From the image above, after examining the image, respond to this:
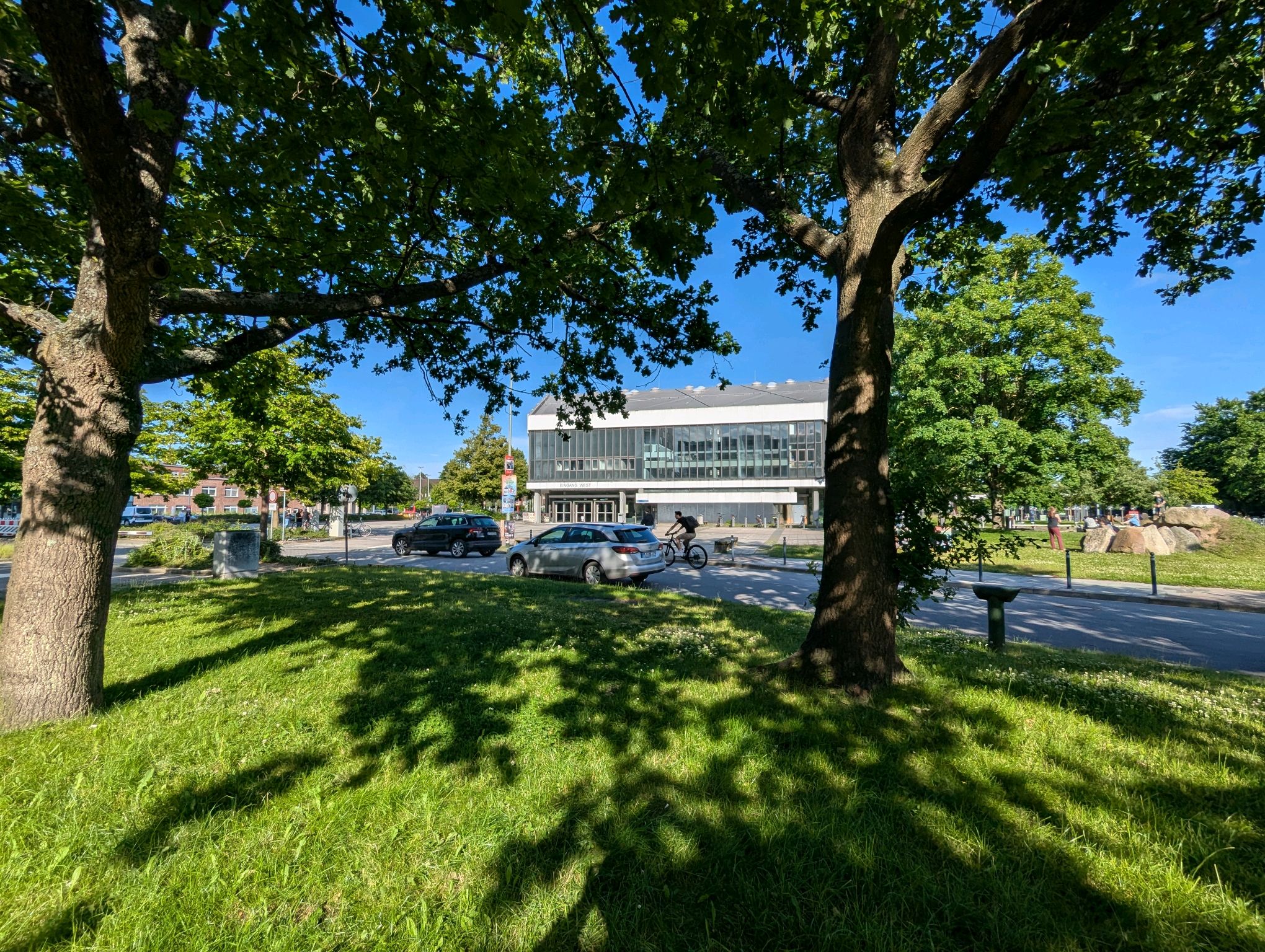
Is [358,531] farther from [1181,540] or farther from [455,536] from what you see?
[1181,540]

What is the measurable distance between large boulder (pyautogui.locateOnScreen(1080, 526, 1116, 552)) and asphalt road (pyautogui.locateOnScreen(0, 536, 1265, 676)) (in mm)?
13212

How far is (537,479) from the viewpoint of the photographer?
60.5 metres

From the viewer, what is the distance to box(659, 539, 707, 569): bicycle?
1743cm

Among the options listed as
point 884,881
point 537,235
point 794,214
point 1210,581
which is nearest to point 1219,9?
point 794,214

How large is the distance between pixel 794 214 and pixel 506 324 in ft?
13.4

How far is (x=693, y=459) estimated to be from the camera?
56188 mm

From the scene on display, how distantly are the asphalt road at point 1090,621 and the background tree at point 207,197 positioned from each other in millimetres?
8009

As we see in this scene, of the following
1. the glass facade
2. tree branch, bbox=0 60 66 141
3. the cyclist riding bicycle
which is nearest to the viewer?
tree branch, bbox=0 60 66 141

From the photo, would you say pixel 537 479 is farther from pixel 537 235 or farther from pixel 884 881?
pixel 884 881

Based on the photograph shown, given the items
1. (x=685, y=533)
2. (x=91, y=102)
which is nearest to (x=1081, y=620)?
(x=685, y=533)

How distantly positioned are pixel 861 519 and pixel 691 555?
13.5 m

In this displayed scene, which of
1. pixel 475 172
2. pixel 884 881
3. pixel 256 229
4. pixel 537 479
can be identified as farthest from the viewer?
pixel 537 479

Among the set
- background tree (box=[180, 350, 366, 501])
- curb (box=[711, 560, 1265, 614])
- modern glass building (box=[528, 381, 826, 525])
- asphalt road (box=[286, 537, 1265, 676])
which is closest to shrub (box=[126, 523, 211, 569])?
background tree (box=[180, 350, 366, 501])

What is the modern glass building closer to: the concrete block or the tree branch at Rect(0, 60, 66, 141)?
the concrete block
